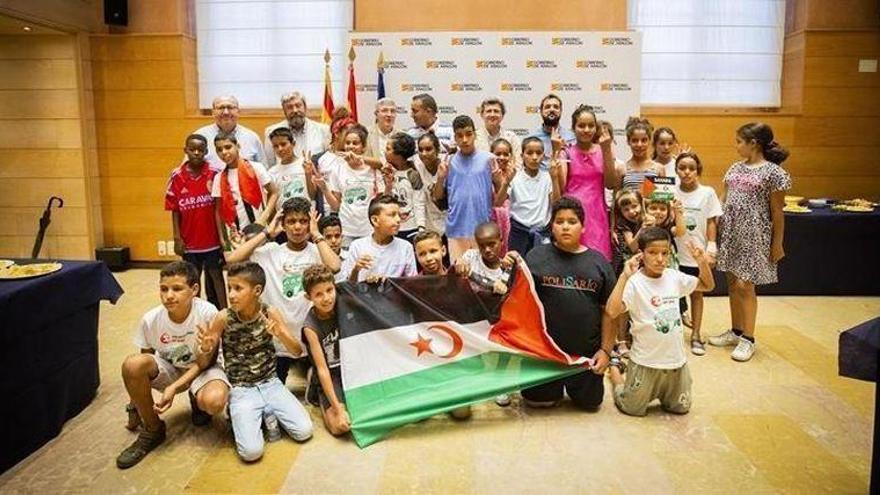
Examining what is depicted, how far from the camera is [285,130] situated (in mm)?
4598

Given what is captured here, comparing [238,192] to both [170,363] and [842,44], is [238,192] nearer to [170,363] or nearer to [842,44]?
[170,363]

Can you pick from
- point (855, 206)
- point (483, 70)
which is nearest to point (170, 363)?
point (483, 70)

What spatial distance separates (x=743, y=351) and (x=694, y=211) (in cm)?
99

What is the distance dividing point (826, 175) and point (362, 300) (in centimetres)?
617

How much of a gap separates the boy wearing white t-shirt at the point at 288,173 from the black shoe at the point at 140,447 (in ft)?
5.83

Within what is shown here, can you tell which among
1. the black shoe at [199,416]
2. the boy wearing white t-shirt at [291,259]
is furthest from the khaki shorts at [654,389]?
the black shoe at [199,416]

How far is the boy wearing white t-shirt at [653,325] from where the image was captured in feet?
11.1

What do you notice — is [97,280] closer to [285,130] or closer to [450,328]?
[285,130]

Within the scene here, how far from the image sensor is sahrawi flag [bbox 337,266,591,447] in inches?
133

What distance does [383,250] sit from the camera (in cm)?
376

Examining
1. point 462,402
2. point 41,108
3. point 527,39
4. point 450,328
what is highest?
point 527,39

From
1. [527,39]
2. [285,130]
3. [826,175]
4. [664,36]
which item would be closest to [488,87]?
[527,39]

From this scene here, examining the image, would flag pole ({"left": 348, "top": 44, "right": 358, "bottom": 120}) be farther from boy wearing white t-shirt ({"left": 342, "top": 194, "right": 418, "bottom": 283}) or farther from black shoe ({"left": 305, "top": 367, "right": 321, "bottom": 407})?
black shoe ({"left": 305, "top": 367, "right": 321, "bottom": 407})

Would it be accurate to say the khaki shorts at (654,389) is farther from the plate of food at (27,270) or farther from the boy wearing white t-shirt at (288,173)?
the plate of food at (27,270)
